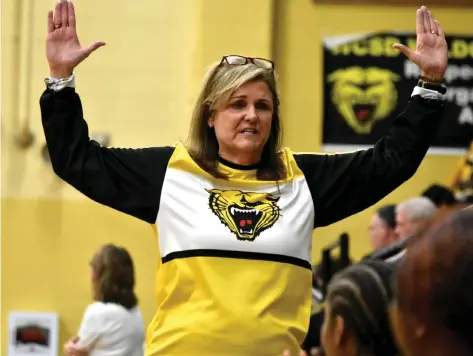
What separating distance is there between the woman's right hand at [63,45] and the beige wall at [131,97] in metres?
3.31

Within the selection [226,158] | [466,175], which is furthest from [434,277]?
[466,175]

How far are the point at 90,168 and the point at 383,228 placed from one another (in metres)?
2.82

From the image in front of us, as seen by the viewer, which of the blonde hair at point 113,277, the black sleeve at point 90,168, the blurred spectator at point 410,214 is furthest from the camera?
the blonde hair at point 113,277

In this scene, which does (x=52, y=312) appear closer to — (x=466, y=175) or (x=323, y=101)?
(x=323, y=101)

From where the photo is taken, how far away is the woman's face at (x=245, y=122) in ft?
7.58

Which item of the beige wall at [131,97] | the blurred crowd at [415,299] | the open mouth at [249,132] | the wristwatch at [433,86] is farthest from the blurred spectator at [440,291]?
the beige wall at [131,97]

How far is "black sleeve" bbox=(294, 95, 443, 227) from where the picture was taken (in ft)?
7.70

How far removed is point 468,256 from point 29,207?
15.8 ft

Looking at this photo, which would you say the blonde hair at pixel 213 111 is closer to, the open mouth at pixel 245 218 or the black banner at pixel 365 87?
the open mouth at pixel 245 218

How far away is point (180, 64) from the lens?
5.79 m

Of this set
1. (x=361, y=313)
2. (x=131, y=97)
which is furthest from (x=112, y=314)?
(x=361, y=313)

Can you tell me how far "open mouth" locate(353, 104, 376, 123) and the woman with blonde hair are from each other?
3.34m

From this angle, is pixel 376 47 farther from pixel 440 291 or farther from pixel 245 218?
pixel 440 291

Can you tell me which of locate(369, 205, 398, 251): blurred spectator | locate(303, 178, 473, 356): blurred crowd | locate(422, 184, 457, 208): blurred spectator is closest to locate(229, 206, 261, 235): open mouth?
locate(303, 178, 473, 356): blurred crowd
